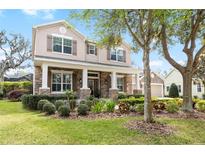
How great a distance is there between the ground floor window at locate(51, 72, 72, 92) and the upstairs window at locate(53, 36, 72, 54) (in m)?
1.75

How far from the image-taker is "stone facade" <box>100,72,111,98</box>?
64.8 feet

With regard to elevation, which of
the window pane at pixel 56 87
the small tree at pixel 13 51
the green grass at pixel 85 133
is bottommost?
the green grass at pixel 85 133

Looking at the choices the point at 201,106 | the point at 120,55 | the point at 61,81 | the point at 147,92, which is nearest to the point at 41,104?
the point at 147,92

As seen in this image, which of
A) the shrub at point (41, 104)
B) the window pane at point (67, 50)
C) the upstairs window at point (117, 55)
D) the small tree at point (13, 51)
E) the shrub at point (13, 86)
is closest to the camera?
the shrub at point (41, 104)

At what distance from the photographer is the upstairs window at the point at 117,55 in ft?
67.3

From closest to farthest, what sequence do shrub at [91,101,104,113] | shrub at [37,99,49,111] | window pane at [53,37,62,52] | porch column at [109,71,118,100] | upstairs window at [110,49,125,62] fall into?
shrub at [91,101,104,113] < shrub at [37,99,49,111] < window pane at [53,37,62,52] < porch column at [109,71,118,100] < upstairs window at [110,49,125,62]

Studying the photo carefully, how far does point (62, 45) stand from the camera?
56.4 feet

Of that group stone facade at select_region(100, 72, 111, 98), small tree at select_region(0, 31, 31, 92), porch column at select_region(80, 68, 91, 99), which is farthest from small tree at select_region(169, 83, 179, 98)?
small tree at select_region(0, 31, 31, 92)

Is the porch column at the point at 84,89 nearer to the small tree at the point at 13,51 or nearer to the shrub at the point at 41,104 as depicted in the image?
the shrub at the point at 41,104

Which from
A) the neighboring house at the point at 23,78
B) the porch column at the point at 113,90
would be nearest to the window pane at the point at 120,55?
the porch column at the point at 113,90

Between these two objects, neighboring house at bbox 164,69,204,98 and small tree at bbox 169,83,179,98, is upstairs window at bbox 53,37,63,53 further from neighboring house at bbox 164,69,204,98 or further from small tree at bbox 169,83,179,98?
neighboring house at bbox 164,69,204,98

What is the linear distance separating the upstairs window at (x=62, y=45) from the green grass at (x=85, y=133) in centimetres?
948

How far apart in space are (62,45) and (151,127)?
38.2ft
